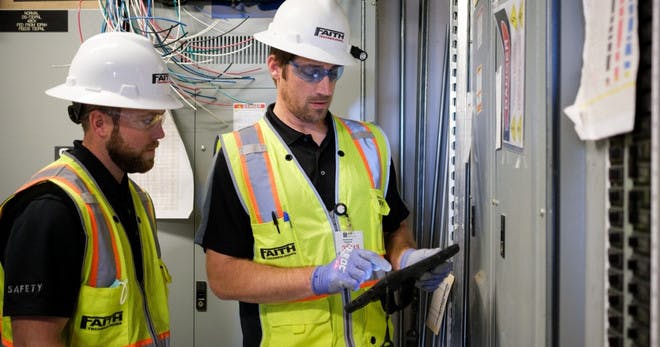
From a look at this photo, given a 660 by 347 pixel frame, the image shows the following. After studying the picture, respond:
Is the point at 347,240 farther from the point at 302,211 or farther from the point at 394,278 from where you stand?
the point at 394,278

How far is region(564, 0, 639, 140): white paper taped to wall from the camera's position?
24.9 inches

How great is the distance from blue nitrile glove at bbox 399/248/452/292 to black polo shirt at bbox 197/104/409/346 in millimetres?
251

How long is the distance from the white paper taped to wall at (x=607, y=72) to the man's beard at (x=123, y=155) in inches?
44.5

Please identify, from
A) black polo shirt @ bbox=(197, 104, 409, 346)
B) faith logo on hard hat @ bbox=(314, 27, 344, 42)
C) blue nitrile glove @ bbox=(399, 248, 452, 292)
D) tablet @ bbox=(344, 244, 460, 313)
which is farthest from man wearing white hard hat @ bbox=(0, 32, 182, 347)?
blue nitrile glove @ bbox=(399, 248, 452, 292)

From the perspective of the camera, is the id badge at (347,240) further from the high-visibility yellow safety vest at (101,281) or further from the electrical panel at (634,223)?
the electrical panel at (634,223)

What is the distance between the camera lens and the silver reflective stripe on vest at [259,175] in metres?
1.61

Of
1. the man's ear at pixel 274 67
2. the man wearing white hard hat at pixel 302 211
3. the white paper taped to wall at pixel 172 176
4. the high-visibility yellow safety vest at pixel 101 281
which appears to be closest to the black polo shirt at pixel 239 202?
the man wearing white hard hat at pixel 302 211

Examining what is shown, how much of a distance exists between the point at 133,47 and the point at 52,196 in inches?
19.1

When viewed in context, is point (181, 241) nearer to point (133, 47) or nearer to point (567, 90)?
point (133, 47)

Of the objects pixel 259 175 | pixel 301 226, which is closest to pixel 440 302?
pixel 301 226

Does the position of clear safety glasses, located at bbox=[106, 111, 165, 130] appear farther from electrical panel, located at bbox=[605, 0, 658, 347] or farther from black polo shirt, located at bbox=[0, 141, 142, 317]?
electrical panel, located at bbox=[605, 0, 658, 347]

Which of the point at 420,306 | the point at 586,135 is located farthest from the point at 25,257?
the point at 420,306

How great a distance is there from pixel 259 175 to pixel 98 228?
44cm

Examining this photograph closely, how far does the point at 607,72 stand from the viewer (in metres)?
0.68
